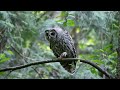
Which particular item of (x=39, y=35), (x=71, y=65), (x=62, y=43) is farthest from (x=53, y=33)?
(x=39, y=35)

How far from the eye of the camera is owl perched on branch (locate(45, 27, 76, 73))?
2531 millimetres

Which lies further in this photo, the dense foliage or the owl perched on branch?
the dense foliage

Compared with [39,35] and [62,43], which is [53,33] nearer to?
[62,43]

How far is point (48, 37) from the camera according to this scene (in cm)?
255

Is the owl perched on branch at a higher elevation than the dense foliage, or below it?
higher

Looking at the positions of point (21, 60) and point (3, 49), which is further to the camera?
point (21, 60)

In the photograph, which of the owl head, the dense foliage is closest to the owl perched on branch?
the owl head

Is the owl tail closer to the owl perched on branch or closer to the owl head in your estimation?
the owl perched on branch

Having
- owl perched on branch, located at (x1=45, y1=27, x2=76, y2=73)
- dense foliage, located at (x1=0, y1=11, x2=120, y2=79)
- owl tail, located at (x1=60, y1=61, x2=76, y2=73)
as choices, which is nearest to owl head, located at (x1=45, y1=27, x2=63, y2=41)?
owl perched on branch, located at (x1=45, y1=27, x2=76, y2=73)
